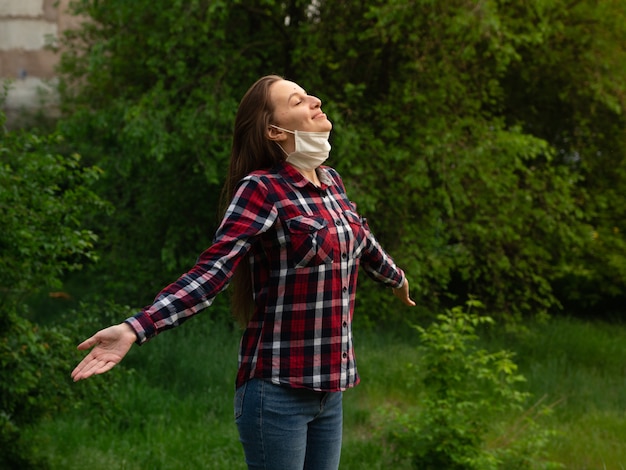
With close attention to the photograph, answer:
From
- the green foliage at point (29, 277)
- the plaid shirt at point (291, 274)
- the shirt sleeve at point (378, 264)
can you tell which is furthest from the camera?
the green foliage at point (29, 277)

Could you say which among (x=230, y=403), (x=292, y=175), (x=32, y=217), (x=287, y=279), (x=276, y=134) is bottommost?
(x=230, y=403)

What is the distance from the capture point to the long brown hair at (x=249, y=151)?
278 centimetres

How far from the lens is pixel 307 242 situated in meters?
2.59

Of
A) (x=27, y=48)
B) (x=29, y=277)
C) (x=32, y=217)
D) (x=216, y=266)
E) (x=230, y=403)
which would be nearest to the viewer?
(x=216, y=266)

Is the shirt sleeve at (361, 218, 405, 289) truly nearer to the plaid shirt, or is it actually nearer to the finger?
the plaid shirt

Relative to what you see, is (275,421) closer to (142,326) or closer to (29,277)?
(142,326)

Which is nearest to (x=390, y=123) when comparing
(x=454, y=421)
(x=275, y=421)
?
(x=454, y=421)

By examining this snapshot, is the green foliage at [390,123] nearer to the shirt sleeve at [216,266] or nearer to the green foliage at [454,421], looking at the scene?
the green foliage at [454,421]

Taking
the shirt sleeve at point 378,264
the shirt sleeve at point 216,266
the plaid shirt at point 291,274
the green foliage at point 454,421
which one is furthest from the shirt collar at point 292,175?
the green foliage at point 454,421

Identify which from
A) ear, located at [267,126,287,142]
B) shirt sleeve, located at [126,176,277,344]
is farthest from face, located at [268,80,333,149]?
shirt sleeve, located at [126,176,277,344]

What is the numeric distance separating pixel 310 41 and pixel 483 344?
11.3ft

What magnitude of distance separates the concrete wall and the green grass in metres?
5.61

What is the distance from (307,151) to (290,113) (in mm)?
129

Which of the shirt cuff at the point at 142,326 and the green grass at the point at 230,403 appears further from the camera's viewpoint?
the green grass at the point at 230,403
